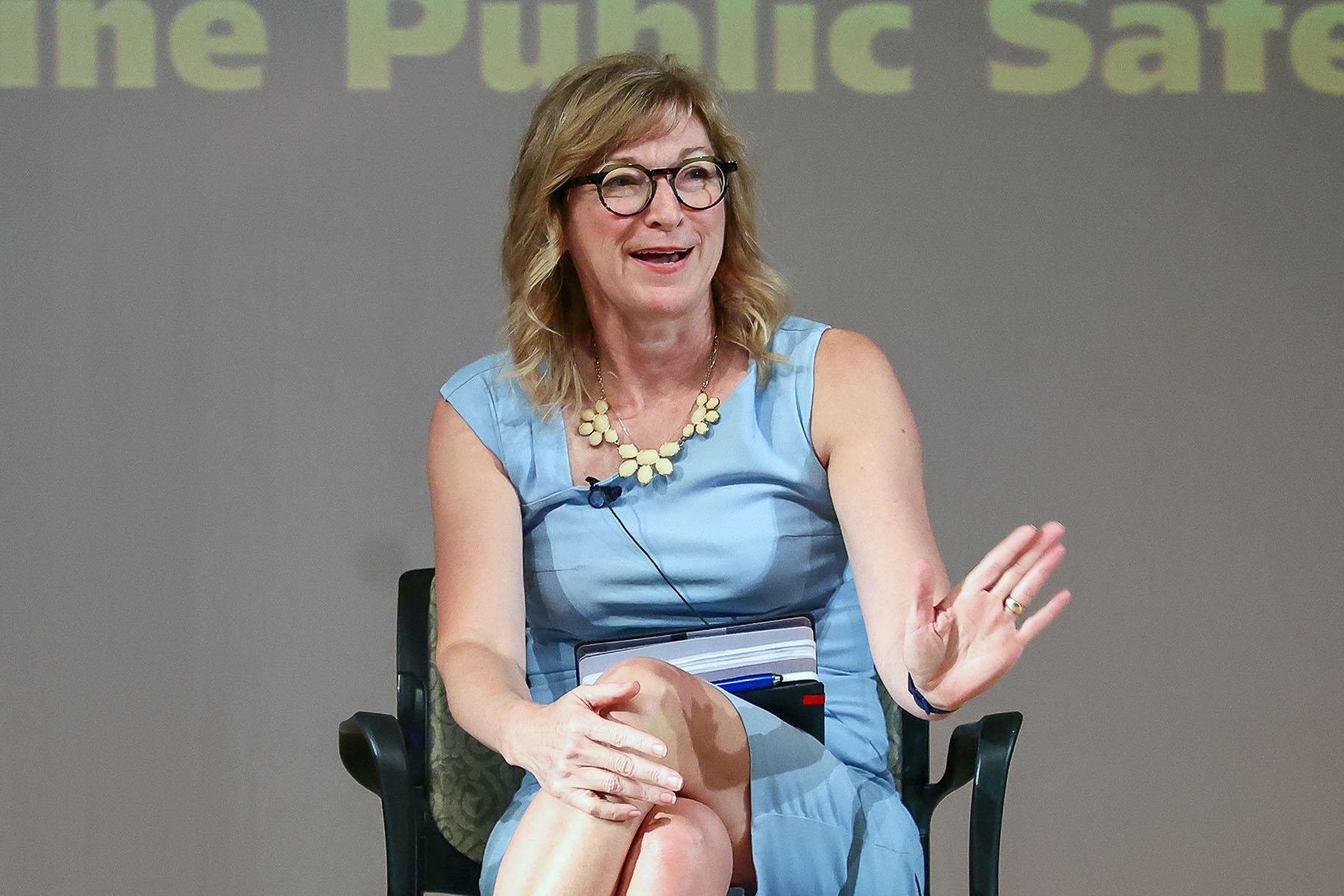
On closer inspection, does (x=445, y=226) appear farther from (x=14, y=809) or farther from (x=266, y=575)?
(x=14, y=809)

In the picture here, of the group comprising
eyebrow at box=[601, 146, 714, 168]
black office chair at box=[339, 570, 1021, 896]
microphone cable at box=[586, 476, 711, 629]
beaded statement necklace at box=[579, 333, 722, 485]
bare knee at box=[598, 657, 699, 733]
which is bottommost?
black office chair at box=[339, 570, 1021, 896]

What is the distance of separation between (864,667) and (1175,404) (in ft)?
4.09

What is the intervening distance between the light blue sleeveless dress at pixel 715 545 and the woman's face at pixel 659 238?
156mm

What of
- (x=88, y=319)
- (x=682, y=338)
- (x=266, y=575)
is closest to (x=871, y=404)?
(x=682, y=338)

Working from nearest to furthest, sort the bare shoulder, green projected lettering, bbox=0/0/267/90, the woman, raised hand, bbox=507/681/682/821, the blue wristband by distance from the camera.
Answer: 1. raised hand, bbox=507/681/682/821
2. the blue wristband
3. the woman
4. the bare shoulder
5. green projected lettering, bbox=0/0/267/90

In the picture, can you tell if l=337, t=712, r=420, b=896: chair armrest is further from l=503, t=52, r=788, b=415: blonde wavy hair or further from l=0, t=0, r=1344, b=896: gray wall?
l=0, t=0, r=1344, b=896: gray wall

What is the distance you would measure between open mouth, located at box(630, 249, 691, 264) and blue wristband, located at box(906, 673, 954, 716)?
23.5 inches

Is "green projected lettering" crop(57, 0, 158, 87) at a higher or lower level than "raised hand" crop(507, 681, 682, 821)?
higher

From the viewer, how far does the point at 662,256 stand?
1.72m

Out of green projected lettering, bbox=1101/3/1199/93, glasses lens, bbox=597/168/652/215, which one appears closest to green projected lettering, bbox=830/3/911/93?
green projected lettering, bbox=1101/3/1199/93

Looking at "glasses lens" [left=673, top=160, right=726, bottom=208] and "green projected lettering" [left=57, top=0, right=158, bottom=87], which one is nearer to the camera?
"glasses lens" [left=673, top=160, right=726, bottom=208]

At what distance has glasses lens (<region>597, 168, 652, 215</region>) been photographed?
1711mm

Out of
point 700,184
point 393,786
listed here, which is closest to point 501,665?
point 393,786

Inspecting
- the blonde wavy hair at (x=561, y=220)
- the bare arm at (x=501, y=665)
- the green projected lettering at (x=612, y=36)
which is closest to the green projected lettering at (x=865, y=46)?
the green projected lettering at (x=612, y=36)
